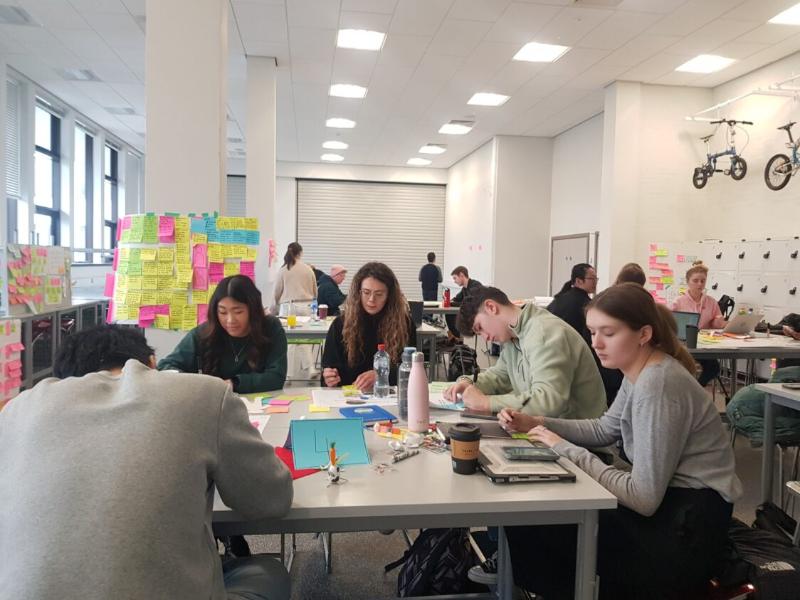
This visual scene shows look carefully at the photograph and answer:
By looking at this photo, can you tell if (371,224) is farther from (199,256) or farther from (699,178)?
(199,256)

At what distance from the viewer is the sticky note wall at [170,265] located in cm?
332

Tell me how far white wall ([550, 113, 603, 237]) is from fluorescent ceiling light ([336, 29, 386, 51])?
13.4 ft

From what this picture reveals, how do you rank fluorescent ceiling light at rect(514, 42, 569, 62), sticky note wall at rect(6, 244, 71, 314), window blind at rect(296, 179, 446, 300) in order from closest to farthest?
sticky note wall at rect(6, 244, 71, 314), fluorescent ceiling light at rect(514, 42, 569, 62), window blind at rect(296, 179, 446, 300)

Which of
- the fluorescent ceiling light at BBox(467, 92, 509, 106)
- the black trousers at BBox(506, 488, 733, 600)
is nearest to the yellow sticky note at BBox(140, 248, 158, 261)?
the black trousers at BBox(506, 488, 733, 600)

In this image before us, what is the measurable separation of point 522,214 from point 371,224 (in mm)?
4351

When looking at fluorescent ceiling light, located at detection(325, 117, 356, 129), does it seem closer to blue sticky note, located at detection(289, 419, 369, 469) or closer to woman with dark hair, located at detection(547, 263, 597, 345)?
woman with dark hair, located at detection(547, 263, 597, 345)

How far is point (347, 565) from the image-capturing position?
2.53 metres

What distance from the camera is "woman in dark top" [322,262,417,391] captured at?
2891 millimetres

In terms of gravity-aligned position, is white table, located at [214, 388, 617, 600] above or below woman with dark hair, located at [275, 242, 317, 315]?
below

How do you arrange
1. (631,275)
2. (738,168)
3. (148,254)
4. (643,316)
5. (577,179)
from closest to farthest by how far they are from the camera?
(643,316) < (148,254) < (631,275) < (738,168) < (577,179)

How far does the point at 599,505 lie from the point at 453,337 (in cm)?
480

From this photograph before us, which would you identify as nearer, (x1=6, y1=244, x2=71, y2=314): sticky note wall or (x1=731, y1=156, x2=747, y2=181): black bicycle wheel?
(x1=6, y1=244, x2=71, y2=314): sticky note wall

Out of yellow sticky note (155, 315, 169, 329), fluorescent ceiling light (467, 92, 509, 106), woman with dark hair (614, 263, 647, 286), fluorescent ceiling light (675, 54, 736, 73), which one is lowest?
yellow sticky note (155, 315, 169, 329)

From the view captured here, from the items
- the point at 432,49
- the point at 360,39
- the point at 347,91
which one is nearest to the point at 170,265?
the point at 360,39
